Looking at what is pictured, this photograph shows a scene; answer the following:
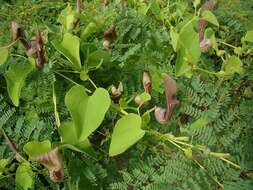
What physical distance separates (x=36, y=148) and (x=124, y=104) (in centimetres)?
20

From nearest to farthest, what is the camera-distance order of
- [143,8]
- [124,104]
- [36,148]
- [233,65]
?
[36,148], [124,104], [233,65], [143,8]

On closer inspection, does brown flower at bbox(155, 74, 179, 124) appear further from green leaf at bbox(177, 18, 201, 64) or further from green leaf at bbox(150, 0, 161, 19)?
green leaf at bbox(150, 0, 161, 19)

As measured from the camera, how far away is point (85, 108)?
851mm

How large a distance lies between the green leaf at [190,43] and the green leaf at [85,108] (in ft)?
0.79

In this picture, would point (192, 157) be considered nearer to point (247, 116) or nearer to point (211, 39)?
point (247, 116)

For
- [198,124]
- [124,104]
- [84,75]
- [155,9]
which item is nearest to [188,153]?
[198,124]

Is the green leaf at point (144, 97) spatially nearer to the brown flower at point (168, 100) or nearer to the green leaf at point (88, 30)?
the brown flower at point (168, 100)

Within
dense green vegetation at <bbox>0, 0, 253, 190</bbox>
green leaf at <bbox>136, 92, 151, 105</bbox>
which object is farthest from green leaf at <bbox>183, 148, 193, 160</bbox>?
green leaf at <bbox>136, 92, 151, 105</bbox>

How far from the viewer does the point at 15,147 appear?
0.87 metres

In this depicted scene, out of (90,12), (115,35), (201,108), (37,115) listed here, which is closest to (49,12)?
(90,12)

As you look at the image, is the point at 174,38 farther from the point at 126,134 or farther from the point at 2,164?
the point at 2,164

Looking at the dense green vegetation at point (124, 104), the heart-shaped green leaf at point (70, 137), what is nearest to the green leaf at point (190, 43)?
the dense green vegetation at point (124, 104)

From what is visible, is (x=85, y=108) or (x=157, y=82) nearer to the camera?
(x=85, y=108)

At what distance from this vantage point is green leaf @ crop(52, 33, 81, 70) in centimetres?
96
